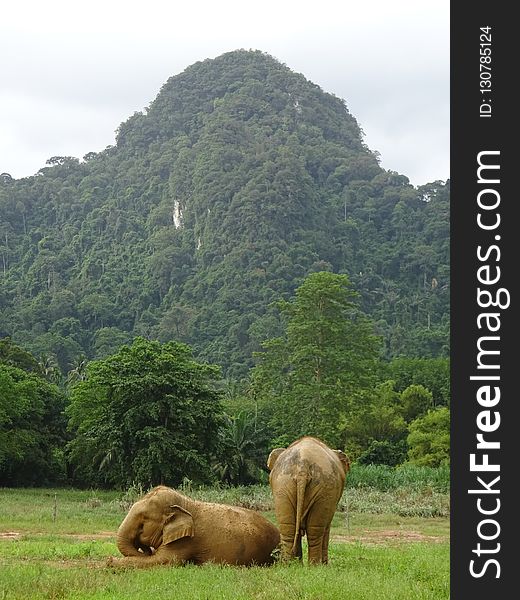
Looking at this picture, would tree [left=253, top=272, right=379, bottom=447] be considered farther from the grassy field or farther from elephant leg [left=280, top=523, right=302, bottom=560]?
elephant leg [left=280, top=523, right=302, bottom=560]

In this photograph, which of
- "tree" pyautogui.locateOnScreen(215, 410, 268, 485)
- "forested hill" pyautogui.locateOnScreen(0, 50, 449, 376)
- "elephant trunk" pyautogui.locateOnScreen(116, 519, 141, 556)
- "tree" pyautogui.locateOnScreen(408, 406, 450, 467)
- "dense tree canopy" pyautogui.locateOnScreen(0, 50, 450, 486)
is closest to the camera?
"elephant trunk" pyautogui.locateOnScreen(116, 519, 141, 556)

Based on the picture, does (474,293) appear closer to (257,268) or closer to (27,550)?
(27,550)

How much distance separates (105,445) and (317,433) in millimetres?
9918

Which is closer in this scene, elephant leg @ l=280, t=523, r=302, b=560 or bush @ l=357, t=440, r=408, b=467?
elephant leg @ l=280, t=523, r=302, b=560

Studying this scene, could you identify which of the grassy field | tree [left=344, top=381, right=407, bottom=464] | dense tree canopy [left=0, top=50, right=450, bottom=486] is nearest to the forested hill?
dense tree canopy [left=0, top=50, right=450, bottom=486]

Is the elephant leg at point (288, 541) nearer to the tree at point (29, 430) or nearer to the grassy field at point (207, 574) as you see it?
the grassy field at point (207, 574)

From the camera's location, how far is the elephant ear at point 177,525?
33.6ft

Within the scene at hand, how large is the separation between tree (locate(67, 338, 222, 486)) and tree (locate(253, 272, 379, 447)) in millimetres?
5387

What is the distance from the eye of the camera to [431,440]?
4119cm

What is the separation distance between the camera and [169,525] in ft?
33.8

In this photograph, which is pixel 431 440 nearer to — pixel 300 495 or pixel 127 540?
pixel 300 495

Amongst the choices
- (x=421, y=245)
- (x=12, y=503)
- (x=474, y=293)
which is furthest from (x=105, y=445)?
(x=421, y=245)

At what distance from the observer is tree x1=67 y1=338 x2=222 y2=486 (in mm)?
32312

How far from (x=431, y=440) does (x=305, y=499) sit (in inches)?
1276
